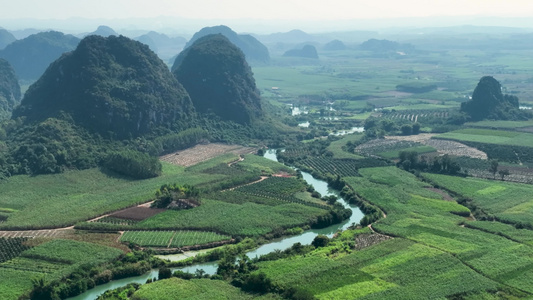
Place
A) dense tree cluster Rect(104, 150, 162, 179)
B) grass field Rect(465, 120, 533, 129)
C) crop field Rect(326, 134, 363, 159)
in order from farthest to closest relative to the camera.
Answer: grass field Rect(465, 120, 533, 129), crop field Rect(326, 134, 363, 159), dense tree cluster Rect(104, 150, 162, 179)

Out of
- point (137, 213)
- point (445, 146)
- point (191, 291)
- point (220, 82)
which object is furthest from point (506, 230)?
point (220, 82)

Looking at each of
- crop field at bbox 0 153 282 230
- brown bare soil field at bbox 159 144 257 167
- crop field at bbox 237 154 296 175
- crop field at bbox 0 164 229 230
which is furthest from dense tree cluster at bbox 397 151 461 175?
crop field at bbox 0 164 229 230

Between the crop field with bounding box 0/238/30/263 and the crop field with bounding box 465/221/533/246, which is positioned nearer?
the crop field with bounding box 0/238/30/263

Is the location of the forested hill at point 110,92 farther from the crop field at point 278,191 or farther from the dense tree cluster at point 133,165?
the crop field at point 278,191

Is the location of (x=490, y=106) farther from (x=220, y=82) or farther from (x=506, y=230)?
(x=506, y=230)

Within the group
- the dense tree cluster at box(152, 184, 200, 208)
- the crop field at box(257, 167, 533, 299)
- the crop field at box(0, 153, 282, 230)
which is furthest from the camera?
the dense tree cluster at box(152, 184, 200, 208)

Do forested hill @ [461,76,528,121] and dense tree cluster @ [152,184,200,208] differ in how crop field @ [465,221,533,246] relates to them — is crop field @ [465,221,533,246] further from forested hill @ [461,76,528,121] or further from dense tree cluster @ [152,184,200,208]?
forested hill @ [461,76,528,121]

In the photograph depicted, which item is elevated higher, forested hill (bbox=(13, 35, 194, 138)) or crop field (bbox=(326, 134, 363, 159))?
forested hill (bbox=(13, 35, 194, 138))
